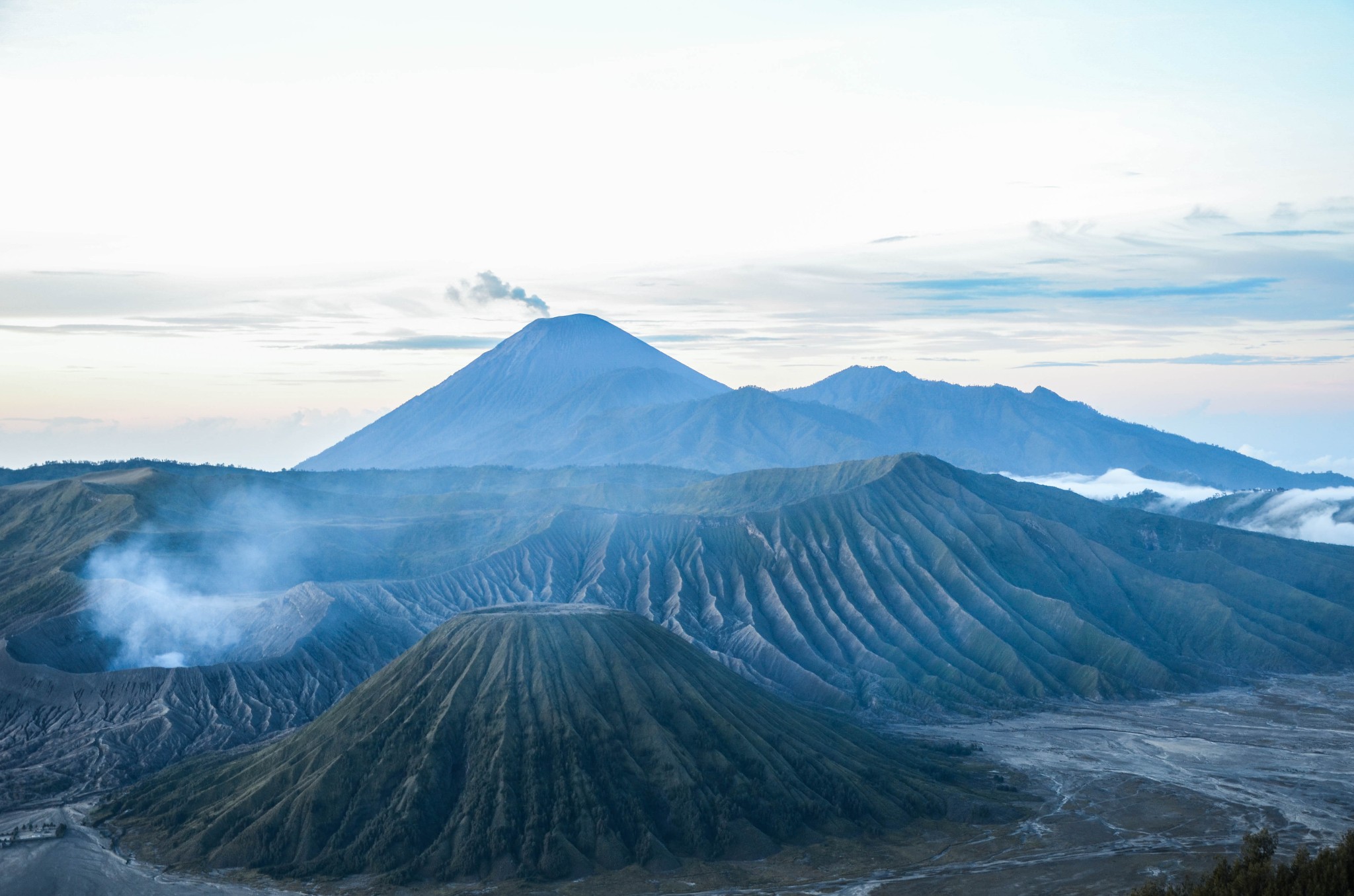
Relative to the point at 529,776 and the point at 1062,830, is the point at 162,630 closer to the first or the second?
the point at 529,776

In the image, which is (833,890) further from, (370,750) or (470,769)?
(370,750)

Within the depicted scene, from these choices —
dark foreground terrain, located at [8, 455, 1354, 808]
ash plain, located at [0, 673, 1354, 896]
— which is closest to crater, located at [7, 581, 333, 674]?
dark foreground terrain, located at [8, 455, 1354, 808]

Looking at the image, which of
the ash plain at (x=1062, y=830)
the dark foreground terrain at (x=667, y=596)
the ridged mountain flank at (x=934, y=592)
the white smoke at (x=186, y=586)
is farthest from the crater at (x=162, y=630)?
the ash plain at (x=1062, y=830)

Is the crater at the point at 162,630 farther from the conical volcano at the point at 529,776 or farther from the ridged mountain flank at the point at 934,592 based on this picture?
the conical volcano at the point at 529,776

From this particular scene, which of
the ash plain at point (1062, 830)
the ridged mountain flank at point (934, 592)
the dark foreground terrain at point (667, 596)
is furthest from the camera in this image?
the ridged mountain flank at point (934, 592)

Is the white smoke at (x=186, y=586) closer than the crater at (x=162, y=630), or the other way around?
the crater at (x=162, y=630)

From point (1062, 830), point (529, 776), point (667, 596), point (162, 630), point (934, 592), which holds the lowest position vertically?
point (667, 596)

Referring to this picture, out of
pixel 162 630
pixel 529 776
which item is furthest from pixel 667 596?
pixel 529 776

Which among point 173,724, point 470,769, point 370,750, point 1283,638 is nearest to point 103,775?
point 173,724

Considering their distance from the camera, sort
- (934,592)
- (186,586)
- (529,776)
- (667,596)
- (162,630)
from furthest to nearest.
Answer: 1. (667,596)
2. (934,592)
3. (186,586)
4. (162,630)
5. (529,776)
